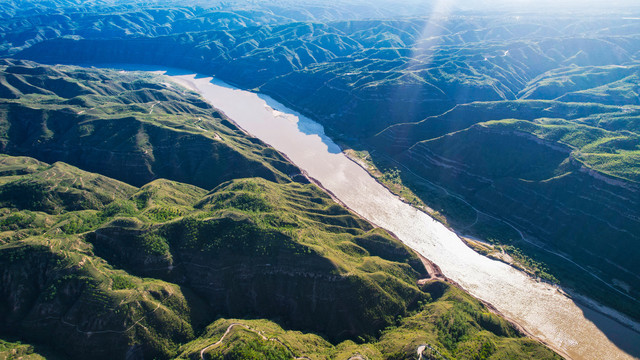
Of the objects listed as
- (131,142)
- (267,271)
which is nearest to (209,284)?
(267,271)

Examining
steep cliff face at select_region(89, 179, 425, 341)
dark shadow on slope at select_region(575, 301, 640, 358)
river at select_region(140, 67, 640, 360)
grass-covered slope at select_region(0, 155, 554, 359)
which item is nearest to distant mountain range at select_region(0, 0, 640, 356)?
steep cliff face at select_region(89, 179, 425, 341)

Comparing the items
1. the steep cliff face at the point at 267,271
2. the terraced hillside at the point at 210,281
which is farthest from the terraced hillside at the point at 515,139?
the steep cliff face at the point at 267,271

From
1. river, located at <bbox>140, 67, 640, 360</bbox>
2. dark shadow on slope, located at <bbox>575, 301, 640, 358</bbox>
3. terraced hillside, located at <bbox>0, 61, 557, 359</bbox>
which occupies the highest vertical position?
terraced hillside, located at <bbox>0, 61, 557, 359</bbox>

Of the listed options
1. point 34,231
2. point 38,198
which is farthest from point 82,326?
point 38,198

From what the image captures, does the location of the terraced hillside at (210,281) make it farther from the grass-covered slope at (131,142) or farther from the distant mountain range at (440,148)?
the grass-covered slope at (131,142)

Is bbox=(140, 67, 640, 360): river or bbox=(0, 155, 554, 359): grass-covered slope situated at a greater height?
bbox=(0, 155, 554, 359): grass-covered slope

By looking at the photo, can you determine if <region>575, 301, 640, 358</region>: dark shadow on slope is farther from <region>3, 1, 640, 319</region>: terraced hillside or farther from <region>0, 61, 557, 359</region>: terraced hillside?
<region>0, 61, 557, 359</region>: terraced hillside

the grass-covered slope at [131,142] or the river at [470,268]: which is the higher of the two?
the grass-covered slope at [131,142]
